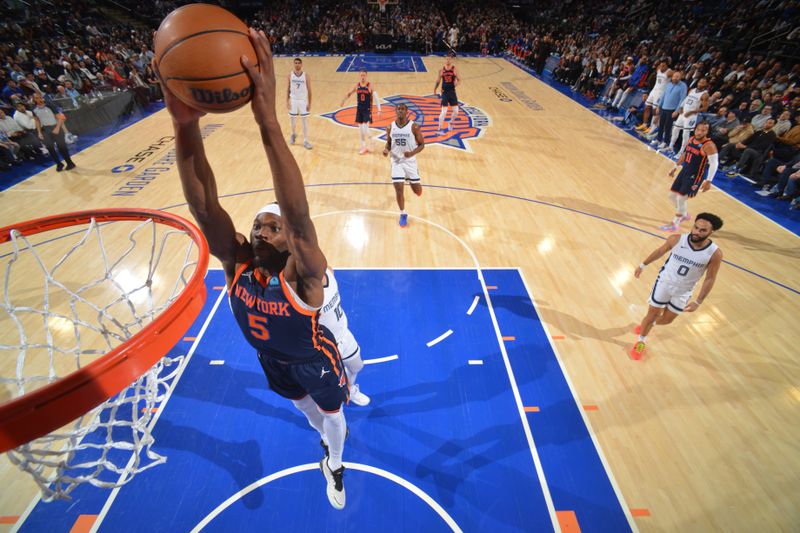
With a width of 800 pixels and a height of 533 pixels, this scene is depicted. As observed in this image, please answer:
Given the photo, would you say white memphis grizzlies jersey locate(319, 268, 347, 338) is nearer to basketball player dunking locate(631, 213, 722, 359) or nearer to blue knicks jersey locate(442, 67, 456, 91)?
basketball player dunking locate(631, 213, 722, 359)

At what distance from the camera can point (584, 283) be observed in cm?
581

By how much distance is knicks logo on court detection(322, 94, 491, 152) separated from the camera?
436 inches

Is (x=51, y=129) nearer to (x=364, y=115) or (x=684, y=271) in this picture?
(x=364, y=115)

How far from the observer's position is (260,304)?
231 cm

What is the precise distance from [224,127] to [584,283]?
1069 cm

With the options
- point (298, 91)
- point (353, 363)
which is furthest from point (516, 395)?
point (298, 91)

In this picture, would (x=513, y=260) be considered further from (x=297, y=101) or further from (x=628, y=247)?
(x=297, y=101)

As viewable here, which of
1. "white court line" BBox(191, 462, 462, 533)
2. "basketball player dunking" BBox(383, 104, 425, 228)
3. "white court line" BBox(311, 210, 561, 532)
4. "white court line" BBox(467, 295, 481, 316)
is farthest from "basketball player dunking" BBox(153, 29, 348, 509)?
"basketball player dunking" BBox(383, 104, 425, 228)

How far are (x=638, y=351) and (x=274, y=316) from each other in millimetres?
4260

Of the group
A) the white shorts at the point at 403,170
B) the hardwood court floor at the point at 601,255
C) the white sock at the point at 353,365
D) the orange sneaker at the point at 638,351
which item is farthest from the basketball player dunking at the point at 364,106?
the orange sneaker at the point at 638,351

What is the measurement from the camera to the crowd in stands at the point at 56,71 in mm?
9180

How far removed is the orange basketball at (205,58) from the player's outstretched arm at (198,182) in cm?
9

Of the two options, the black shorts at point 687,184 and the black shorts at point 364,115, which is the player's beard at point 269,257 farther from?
the black shorts at point 364,115

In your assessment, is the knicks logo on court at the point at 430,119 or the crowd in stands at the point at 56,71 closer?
the crowd in stands at the point at 56,71
